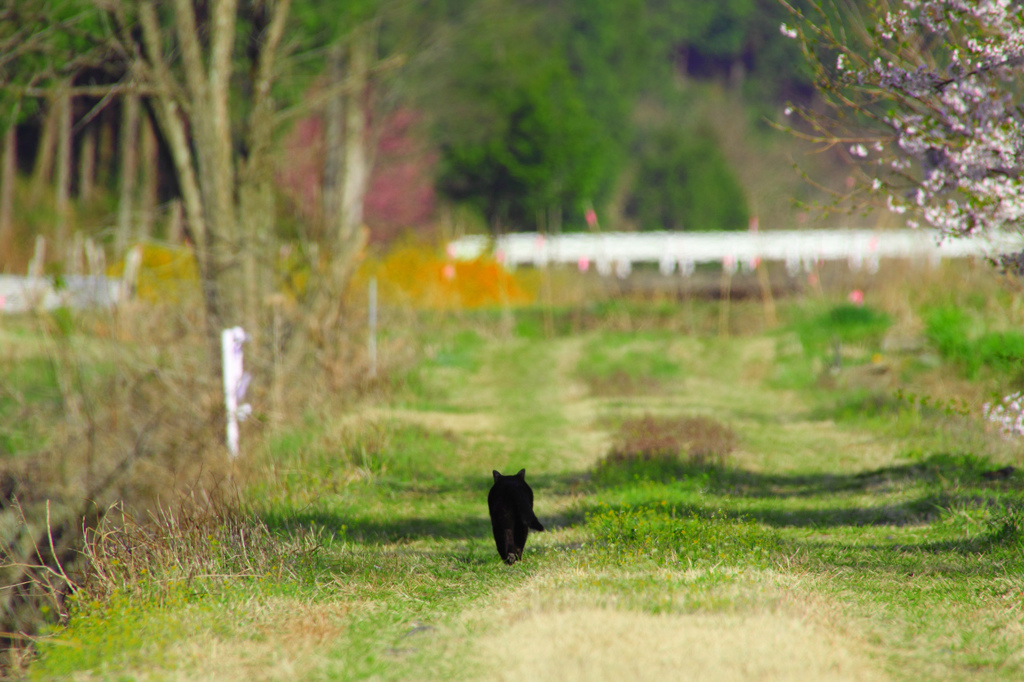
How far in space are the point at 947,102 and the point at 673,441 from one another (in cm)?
419

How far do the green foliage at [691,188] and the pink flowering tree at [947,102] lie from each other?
4061cm

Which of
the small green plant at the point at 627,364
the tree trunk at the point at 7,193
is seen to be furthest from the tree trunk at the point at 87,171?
the small green plant at the point at 627,364

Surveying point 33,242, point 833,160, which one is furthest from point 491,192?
point 833,160

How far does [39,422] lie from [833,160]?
179 ft

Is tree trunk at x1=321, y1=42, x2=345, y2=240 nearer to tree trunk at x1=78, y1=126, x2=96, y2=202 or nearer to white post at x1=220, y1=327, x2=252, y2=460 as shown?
tree trunk at x1=78, y1=126, x2=96, y2=202

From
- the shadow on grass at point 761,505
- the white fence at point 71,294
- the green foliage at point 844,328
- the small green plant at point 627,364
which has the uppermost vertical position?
the white fence at point 71,294

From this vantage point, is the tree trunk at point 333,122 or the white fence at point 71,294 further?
the tree trunk at point 333,122

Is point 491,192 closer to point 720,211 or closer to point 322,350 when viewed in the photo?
point 720,211

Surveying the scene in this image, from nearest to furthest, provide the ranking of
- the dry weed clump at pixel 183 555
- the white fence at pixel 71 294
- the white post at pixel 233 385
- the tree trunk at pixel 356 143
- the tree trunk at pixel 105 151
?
1. the dry weed clump at pixel 183 555
2. the white post at pixel 233 385
3. the white fence at pixel 71 294
4. the tree trunk at pixel 356 143
5. the tree trunk at pixel 105 151

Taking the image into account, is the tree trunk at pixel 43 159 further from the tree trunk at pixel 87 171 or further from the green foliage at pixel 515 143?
the green foliage at pixel 515 143

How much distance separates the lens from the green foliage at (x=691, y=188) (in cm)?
4794

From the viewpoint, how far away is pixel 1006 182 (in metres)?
7.21

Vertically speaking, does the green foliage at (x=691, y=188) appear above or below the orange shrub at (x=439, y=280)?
above

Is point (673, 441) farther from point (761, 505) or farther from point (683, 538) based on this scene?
point (683, 538)
